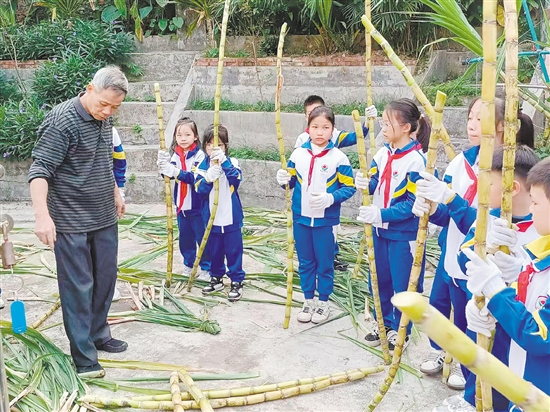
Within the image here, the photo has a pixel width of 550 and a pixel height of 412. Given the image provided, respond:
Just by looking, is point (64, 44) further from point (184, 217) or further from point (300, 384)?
point (300, 384)

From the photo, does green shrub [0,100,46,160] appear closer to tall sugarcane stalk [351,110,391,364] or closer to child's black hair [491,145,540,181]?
tall sugarcane stalk [351,110,391,364]

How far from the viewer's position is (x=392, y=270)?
3229mm

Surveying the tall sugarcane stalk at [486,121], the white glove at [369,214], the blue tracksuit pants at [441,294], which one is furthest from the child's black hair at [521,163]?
the white glove at [369,214]

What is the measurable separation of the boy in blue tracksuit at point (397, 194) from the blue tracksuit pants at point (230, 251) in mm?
1253

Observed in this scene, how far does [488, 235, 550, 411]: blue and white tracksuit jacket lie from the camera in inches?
64.5

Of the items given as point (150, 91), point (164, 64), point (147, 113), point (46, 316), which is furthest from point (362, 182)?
point (164, 64)

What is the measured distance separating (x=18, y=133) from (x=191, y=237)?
13.1 ft

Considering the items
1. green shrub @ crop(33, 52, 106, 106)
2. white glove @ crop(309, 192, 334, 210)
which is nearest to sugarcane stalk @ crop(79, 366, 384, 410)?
white glove @ crop(309, 192, 334, 210)

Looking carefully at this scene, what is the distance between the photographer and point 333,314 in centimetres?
390

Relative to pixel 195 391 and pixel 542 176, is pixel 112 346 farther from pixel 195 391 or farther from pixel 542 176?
pixel 542 176

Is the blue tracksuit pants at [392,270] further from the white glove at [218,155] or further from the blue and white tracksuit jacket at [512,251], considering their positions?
the white glove at [218,155]

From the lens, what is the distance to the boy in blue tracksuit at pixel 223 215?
4.09 metres

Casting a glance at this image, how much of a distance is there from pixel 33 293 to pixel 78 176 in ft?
5.75

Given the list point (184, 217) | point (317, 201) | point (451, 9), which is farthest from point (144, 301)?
point (451, 9)
